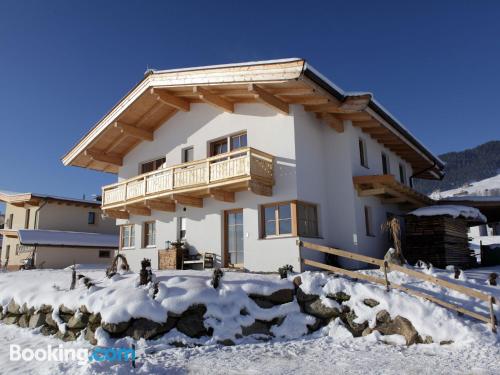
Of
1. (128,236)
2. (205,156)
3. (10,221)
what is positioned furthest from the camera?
(10,221)

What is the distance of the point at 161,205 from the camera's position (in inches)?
687

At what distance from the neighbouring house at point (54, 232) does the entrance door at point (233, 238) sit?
58.0 ft

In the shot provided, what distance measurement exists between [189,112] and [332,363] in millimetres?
13179

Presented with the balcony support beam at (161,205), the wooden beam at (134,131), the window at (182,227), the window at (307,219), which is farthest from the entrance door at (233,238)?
the wooden beam at (134,131)

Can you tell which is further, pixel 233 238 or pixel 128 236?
pixel 128 236

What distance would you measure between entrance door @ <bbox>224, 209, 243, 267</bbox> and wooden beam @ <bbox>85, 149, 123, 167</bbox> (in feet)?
27.4

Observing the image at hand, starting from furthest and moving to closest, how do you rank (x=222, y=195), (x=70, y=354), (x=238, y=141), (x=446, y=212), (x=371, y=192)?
(x=238, y=141) → (x=446, y=212) → (x=222, y=195) → (x=371, y=192) → (x=70, y=354)

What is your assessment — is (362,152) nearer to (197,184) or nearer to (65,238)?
(197,184)

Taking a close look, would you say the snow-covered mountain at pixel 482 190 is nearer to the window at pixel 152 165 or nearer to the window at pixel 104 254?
the window at pixel 104 254

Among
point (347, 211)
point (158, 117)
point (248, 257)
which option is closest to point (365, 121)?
point (347, 211)

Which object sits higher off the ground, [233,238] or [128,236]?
[128,236]

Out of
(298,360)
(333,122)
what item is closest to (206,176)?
(333,122)

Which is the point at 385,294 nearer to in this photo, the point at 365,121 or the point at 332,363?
the point at 332,363

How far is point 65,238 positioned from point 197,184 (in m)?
18.8
